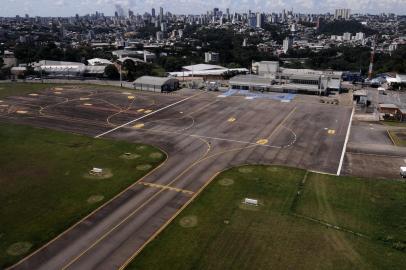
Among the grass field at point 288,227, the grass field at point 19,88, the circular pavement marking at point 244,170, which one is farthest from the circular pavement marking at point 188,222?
the grass field at point 19,88

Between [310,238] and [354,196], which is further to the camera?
[354,196]

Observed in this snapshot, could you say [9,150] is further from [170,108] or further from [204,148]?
[170,108]

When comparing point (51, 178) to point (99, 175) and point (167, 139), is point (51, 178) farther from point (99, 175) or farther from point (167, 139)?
point (167, 139)

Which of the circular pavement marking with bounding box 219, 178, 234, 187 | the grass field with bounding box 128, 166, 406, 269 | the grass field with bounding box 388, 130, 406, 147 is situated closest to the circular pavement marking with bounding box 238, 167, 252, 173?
the grass field with bounding box 128, 166, 406, 269

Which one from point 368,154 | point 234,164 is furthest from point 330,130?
point 234,164

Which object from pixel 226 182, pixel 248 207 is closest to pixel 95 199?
pixel 226 182

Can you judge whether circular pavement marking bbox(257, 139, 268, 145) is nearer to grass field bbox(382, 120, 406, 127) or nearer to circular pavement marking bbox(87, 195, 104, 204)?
grass field bbox(382, 120, 406, 127)

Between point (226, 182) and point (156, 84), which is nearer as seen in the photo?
point (226, 182)

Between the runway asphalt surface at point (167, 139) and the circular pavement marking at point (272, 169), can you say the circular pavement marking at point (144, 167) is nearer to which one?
the runway asphalt surface at point (167, 139)
